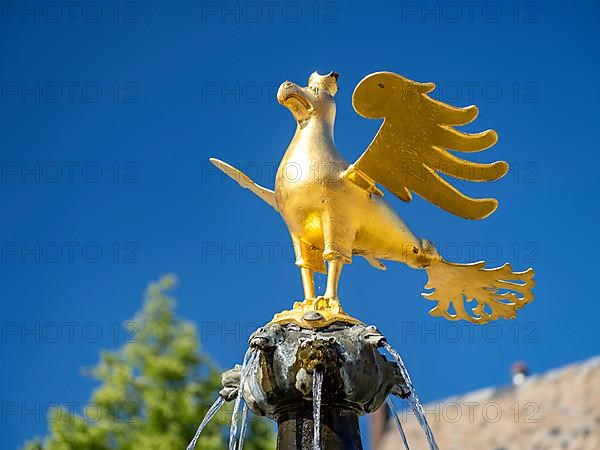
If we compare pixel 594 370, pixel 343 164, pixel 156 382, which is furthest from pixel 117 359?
pixel 343 164

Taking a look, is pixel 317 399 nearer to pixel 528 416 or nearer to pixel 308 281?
pixel 308 281

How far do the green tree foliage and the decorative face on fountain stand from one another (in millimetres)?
6597

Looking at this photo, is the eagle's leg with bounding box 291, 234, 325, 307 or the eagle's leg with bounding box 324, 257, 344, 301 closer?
the eagle's leg with bounding box 324, 257, 344, 301

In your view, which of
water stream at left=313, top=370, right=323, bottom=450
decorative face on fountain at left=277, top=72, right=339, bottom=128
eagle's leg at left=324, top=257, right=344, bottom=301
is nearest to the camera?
water stream at left=313, top=370, right=323, bottom=450

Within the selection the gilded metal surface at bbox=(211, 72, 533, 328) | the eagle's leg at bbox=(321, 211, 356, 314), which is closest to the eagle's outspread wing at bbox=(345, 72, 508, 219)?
the gilded metal surface at bbox=(211, 72, 533, 328)

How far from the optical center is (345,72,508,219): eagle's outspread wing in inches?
201

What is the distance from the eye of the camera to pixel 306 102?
17.9 ft

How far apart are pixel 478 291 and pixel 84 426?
297 inches

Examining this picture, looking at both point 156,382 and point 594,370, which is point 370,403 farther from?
point 594,370

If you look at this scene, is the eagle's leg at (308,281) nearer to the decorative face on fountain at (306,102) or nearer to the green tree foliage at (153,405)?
the decorative face on fountain at (306,102)

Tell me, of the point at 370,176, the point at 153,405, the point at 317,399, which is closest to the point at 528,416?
the point at 153,405

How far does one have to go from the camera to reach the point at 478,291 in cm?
570

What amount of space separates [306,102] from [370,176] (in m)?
0.63

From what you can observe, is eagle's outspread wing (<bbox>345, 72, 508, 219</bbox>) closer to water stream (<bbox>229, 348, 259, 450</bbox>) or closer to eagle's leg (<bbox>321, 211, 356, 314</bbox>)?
eagle's leg (<bbox>321, 211, 356, 314</bbox>)
